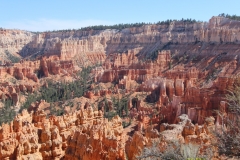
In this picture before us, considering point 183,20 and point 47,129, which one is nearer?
point 47,129

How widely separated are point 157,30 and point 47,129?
8737 centimetres

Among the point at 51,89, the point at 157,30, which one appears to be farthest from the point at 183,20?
the point at 51,89

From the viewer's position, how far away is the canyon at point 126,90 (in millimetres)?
19734

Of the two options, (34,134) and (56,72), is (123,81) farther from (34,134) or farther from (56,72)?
(34,134)

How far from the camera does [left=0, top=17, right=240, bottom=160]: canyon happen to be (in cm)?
1973

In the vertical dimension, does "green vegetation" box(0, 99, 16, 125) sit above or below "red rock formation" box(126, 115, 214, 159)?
below

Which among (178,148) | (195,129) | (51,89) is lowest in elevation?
(51,89)

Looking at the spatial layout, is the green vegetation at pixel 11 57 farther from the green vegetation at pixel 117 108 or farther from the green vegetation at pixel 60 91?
the green vegetation at pixel 117 108

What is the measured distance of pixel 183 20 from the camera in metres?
99.6

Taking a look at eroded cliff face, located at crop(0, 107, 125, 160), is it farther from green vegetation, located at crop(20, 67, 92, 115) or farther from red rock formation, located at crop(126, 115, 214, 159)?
green vegetation, located at crop(20, 67, 92, 115)

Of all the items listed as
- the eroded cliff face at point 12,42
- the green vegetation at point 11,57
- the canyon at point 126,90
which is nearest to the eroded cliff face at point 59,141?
the canyon at point 126,90

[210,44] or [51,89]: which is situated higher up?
[210,44]

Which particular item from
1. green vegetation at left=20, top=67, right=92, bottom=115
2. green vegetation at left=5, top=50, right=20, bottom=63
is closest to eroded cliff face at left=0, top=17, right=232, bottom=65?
green vegetation at left=5, top=50, right=20, bottom=63

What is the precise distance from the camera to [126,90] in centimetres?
6238
